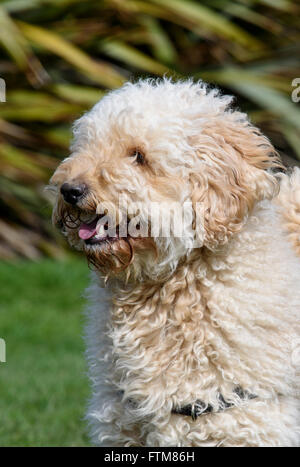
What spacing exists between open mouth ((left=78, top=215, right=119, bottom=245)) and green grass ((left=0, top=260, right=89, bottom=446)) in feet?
2.92

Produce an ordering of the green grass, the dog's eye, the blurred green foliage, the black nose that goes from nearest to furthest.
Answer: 1. the black nose
2. the dog's eye
3. the green grass
4. the blurred green foliage

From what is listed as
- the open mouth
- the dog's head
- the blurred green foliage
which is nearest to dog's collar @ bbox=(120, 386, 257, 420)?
the dog's head

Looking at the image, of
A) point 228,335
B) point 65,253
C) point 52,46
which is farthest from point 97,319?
point 65,253

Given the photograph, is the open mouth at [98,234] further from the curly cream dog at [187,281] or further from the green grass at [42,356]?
the green grass at [42,356]

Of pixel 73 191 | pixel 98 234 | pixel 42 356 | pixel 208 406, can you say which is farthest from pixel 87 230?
pixel 42 356

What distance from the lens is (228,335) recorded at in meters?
3.51

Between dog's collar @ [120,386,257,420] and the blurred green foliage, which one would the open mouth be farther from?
the blurred green foliage

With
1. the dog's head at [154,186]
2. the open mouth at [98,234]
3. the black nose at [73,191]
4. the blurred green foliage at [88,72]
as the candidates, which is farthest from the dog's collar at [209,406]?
the blurred green foliage at [88,72]

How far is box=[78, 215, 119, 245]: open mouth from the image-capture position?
3.50 metres

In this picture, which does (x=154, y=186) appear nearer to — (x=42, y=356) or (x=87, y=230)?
(x=87, y=230)

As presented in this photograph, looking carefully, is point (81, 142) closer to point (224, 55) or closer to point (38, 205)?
point (38, 205)

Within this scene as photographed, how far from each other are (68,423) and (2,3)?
609 centimetres

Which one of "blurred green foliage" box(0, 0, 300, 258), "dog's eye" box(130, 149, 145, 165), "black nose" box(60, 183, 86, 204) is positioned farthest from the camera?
"blurred green foliage" box(0, 0, 300, 258)

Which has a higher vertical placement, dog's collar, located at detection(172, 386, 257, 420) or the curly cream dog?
the curly cream dog
